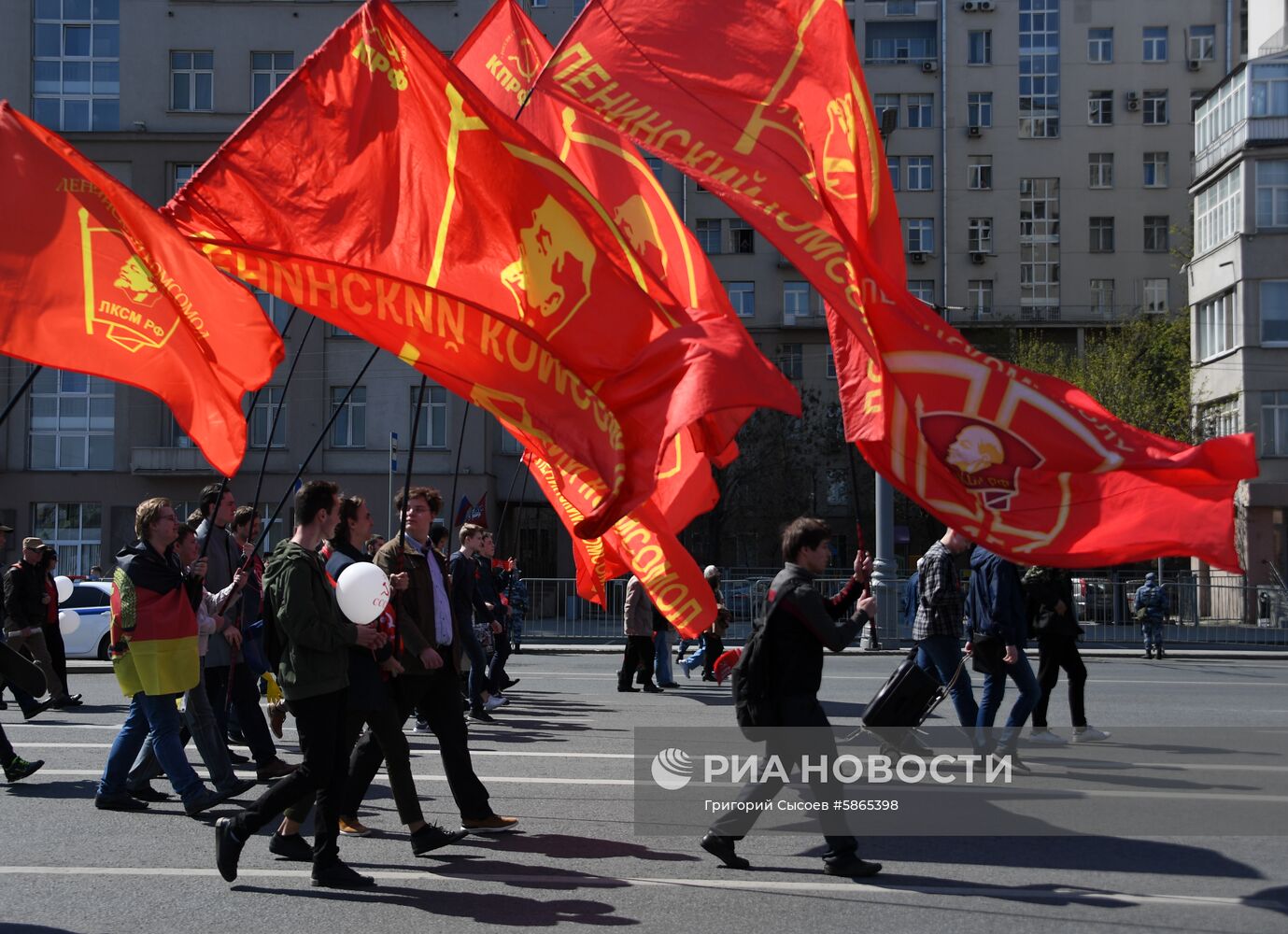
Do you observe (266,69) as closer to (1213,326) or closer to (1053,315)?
(1213,326)

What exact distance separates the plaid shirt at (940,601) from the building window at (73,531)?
1442 inches

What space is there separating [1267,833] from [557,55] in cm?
681

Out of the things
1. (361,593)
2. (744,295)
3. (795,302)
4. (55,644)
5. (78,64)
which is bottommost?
(55,644)

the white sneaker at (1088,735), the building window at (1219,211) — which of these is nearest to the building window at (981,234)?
the building window at (1219,211)

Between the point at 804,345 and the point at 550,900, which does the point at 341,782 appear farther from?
the point at 804,345

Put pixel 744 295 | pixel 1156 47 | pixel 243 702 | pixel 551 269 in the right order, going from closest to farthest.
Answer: pixel 551 269 < pixel 243 702 < pixel 744 295 < pixel 1156 47

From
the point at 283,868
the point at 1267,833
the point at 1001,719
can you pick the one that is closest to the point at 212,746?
the point at 283,868

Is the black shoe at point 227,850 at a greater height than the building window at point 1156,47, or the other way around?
the building window at point 1156,47

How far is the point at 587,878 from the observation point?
23.6 ft

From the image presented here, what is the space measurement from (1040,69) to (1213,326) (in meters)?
18.9

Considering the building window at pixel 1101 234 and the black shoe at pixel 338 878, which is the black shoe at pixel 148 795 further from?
the building window at pixel 1101 234

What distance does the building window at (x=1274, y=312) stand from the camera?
4147 centimetres

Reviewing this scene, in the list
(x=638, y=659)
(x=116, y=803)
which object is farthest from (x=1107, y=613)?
(x=116, y=803)

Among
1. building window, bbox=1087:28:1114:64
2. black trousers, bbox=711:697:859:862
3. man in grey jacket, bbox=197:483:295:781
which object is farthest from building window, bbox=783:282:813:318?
black trousers, bbox=711:697:859:862
